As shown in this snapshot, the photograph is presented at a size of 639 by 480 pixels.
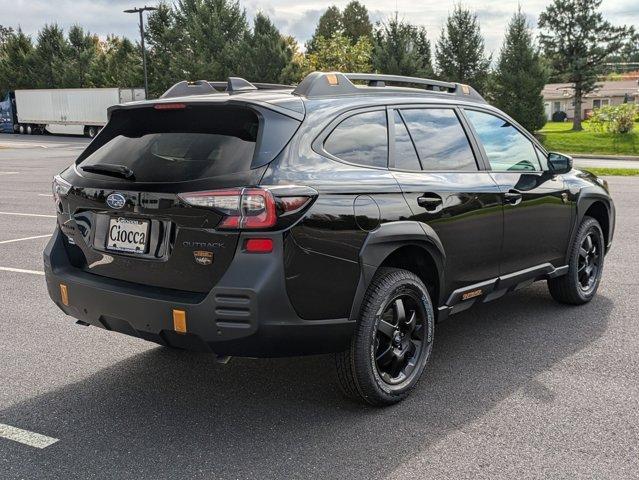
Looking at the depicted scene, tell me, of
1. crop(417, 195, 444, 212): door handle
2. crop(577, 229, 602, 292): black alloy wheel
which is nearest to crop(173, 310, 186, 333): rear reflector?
crop(417, 195, 444, 212): door handle

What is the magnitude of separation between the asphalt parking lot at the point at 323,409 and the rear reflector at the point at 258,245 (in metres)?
0.95

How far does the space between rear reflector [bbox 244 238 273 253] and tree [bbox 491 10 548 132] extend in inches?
1523

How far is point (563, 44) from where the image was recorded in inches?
2125

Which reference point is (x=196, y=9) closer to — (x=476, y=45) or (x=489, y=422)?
(x=476, y=45)

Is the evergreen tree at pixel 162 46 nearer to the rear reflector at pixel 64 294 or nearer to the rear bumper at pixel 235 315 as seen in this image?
the rear reflector at pixel 64 294

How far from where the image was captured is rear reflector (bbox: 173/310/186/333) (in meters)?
3.24

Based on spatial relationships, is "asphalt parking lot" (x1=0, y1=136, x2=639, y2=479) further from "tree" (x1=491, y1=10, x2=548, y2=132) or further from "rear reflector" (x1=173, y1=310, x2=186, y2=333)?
"tree" (x1=491, y1=10, x2=548, y2=132)

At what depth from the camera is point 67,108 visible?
5106 cm

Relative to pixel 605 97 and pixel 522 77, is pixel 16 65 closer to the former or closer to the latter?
pixel 522 77

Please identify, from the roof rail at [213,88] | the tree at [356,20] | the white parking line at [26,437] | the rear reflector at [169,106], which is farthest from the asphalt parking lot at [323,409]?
the tree at [356,20]

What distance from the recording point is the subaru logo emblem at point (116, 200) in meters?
3.46

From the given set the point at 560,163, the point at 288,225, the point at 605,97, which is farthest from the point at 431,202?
the point at 605,97

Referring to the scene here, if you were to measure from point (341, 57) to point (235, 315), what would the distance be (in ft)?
150

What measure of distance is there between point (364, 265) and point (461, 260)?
98 cm
